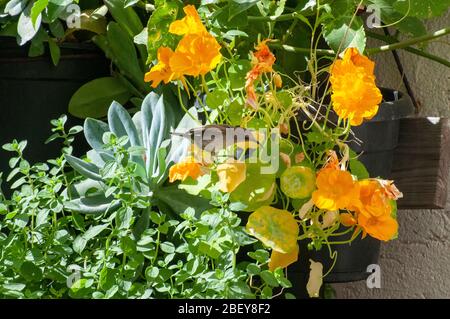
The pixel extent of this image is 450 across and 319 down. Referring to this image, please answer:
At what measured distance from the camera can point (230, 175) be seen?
4.12ft

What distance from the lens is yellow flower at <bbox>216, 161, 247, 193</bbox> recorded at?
125 cm

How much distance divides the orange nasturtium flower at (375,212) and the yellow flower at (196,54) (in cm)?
26

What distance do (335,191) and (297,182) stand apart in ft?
0.22

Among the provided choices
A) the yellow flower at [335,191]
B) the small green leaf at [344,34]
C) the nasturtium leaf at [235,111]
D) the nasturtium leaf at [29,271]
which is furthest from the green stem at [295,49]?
the nasturtium leaf at [29,271]

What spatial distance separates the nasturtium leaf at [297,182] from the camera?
1279mm

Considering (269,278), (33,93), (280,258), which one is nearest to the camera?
(269,278)

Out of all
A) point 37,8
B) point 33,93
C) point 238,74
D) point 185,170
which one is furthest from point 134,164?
point 33,93

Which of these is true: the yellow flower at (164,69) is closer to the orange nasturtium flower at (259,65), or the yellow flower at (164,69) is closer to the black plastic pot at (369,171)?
the orange nasturtium flower at (259,65)

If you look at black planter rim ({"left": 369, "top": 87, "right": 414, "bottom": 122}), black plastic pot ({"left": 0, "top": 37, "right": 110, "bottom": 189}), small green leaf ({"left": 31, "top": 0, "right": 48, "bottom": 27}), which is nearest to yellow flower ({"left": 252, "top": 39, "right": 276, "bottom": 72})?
black planter rim ({"left": 369, "top": 87, "right": 414, "bottom": 122})

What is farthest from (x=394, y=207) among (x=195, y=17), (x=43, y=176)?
(x=43, y=176)

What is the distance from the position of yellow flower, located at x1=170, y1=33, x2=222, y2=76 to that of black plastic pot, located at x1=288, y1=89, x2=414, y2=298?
0.88 feet

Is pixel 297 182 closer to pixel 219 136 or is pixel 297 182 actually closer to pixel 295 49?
pixel 219 136

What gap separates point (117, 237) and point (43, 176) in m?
0.15
